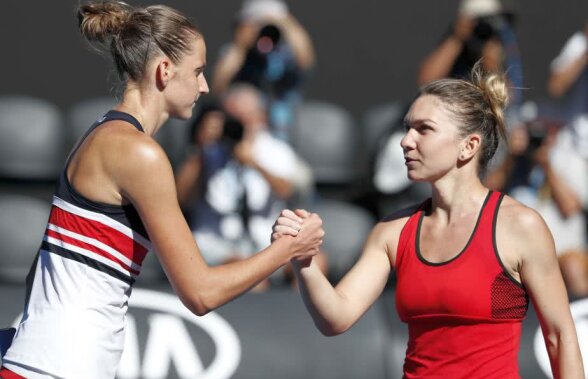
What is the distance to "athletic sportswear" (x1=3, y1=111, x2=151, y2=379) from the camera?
2.70 m

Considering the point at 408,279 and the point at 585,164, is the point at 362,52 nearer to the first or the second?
the point at 585,164

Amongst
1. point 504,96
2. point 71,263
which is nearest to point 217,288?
point 71,263

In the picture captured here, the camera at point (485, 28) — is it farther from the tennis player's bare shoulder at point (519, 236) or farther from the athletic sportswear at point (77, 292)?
the athletic sportswear at point (77, 292)

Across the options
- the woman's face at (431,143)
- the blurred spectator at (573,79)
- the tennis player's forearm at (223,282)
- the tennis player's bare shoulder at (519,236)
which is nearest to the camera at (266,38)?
the blurred spectator at (573,79)

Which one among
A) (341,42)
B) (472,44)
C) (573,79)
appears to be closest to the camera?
(472,44)

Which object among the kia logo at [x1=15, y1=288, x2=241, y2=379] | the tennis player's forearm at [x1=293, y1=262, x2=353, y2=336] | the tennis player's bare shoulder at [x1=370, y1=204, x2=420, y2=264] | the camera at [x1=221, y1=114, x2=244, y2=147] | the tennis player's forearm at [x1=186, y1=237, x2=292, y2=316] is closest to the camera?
the tennis player's forearm at [x1=186, y1=237, x2=292, y2=316]

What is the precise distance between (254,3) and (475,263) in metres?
3.45

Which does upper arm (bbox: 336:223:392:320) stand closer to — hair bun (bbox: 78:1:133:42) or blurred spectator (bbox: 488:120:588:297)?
hair bun (bbox: 78:1:133:42)

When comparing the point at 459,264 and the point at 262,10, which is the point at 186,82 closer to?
the point at 459,264

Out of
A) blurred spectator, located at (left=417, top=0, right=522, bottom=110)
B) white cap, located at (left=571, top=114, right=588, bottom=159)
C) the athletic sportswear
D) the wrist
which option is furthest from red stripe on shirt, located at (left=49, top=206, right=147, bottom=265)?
white cap, located at (left=571, top=114, right=588, bottom=159)

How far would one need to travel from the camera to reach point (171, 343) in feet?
15.7

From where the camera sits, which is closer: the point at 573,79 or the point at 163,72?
the point at 163,72

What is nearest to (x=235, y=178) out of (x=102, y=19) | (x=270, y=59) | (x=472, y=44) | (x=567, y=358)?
(x=270, y=59)

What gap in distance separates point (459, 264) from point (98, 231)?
99 cm
